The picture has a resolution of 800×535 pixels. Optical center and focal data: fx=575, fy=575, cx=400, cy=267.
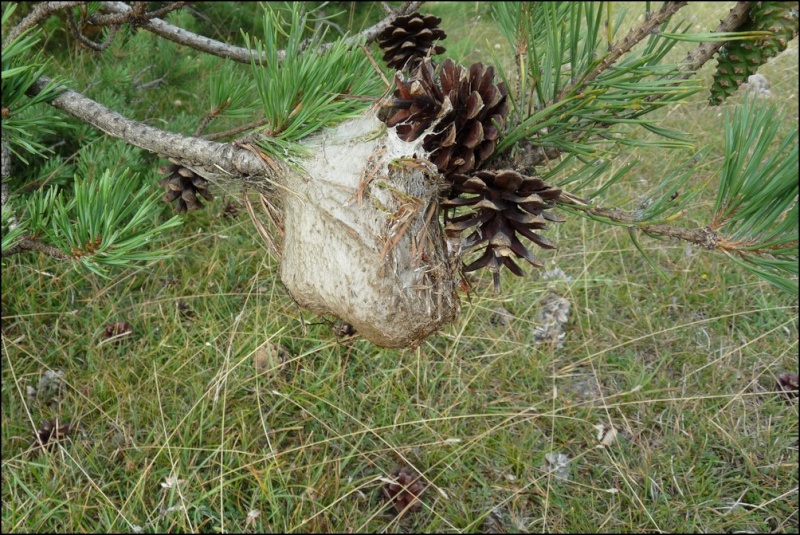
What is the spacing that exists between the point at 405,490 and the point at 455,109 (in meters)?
1.08

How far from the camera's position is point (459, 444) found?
1.59 m

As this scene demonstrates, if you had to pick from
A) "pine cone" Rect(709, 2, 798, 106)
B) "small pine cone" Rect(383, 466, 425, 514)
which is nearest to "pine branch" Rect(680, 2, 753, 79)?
"pine cone" Rect(709, 2, 798, 106)

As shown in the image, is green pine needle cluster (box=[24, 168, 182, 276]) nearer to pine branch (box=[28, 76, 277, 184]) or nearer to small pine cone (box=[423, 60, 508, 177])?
pine branch (box=[28, 76, 277, 184])

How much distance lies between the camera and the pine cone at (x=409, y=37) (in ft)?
3.24

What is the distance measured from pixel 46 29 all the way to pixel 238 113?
140 centimetres

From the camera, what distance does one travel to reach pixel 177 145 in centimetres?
89

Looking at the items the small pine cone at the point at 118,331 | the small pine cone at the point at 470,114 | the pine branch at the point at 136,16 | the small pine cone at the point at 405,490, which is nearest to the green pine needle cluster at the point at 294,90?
the small pine cone at the point at 470,114

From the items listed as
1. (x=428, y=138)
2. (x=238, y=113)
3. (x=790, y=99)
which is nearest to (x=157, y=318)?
(x=238, y=113)

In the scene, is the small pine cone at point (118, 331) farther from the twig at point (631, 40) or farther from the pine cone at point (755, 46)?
the pine cone at point (755, 46)

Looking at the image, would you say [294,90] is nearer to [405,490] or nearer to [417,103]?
[417,103]

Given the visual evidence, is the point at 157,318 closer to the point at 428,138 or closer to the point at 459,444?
the point at 459,444

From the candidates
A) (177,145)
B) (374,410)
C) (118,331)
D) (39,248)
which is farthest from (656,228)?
(118,331)

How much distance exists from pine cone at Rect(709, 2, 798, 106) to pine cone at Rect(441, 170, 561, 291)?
241mm

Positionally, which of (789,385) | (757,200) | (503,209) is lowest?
(789,385)
